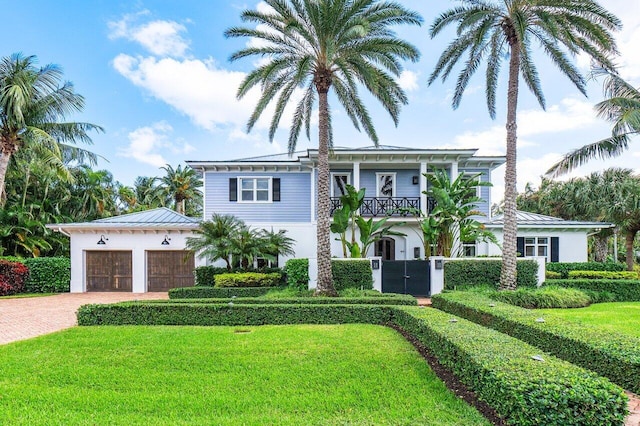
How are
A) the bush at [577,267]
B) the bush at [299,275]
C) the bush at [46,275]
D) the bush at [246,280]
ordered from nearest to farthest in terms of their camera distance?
the bush at [299,275] → the bush at [246,280] → the bush at [46,275] → the bush at [577,267]

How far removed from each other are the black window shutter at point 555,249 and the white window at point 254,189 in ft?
51.8

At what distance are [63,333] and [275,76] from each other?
1101cm

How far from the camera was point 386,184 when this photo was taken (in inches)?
754

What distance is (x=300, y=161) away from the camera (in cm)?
1806

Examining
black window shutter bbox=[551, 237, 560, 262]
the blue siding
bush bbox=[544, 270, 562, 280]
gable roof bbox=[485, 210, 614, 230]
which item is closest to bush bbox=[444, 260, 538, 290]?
bush bbox=[544, 270, 562, 280]

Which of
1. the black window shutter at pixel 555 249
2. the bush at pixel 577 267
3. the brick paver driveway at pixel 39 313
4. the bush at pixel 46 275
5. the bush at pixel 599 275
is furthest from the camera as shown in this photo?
the black window shutter at pixel 555 249

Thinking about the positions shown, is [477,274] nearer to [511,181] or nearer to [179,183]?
[511,181]

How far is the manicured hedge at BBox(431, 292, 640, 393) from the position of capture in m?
4.93

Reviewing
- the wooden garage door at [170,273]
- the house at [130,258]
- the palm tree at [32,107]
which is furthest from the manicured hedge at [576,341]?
the palm tree at [32,107]

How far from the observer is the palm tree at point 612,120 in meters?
13.8

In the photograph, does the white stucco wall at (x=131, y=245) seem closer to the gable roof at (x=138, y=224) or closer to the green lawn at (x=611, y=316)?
the gable roof at (x=138, y=224)

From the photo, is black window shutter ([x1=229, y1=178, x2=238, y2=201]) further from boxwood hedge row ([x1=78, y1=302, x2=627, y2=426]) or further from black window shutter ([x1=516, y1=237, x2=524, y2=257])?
black window shutter ([x1=516, y1=237, x2=524, y2=257])

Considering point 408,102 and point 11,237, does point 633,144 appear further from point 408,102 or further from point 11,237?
point 11,237

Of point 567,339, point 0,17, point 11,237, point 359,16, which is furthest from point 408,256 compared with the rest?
point 11,237
